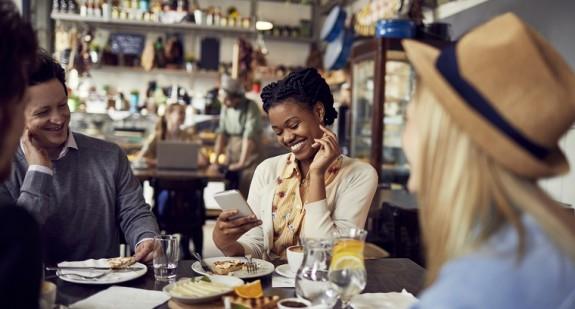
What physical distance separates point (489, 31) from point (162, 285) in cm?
116

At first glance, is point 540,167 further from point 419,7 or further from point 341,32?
point 341,32

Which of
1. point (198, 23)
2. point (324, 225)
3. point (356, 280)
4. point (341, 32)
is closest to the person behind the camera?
point (356, 280)

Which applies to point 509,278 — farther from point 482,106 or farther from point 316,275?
point 316,275

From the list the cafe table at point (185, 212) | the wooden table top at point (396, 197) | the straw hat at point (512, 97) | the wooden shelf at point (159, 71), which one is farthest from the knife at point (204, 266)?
the wooden shelf at point (159, 71)

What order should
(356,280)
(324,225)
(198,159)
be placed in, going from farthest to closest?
(198,159), (324,225), (356,280)

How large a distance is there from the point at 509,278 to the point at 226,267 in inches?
41.4

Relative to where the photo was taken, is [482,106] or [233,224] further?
[233,224]

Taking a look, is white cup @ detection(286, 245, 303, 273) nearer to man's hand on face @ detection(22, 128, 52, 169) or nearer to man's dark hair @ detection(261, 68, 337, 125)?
man's dark hair @ detection(261, 68, 337, 125)

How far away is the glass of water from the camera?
1660mm

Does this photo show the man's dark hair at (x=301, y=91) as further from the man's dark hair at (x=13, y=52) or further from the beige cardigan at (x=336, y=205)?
the man's dark hair at (x=13, y=52)

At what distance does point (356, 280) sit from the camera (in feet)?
4.38

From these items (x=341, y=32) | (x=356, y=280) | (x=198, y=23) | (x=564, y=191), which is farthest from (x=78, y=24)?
(x=356, y=280)

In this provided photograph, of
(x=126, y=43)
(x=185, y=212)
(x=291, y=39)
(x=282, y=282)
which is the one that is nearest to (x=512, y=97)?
(x=282, y=282)

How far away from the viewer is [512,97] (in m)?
0.84
